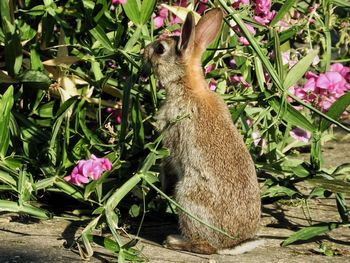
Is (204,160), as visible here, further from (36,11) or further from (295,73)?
(36,11)

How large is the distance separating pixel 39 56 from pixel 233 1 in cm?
136

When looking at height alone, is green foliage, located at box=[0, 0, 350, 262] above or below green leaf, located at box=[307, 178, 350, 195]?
above

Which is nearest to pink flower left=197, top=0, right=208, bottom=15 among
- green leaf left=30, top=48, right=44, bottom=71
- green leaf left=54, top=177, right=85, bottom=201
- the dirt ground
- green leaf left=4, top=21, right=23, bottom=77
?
green leaf left=30, top=48, right=44, bottom=71

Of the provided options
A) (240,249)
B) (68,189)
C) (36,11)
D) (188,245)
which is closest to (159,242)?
(188,245)

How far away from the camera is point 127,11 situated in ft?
17.2

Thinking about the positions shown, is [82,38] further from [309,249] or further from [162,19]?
[309,249]

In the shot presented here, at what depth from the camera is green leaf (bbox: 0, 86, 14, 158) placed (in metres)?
4.95

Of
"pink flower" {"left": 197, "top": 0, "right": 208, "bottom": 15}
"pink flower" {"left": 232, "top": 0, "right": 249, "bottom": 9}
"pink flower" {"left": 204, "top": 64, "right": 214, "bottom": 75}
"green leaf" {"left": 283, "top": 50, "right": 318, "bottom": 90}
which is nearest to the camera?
"green leaf" {"left": 283, "top": 50, "right": 318, "bottom": 90}

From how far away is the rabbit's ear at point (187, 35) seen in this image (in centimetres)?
486

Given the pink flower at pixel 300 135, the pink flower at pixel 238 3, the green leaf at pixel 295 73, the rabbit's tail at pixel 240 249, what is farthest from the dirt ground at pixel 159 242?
the pink flower at pixel 238 3

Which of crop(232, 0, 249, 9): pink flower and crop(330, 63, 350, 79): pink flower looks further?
crop(330, 63, 350, 79): pink flower

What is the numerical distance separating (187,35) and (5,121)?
3.91ft

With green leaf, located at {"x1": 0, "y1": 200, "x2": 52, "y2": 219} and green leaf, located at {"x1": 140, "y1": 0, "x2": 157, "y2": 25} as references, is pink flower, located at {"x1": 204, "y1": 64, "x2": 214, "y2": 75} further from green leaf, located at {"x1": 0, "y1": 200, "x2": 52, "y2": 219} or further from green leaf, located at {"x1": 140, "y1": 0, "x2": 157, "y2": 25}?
green leaf, located at {"x1": 0, "y1": 200, "x2": 52, "y2": 219}

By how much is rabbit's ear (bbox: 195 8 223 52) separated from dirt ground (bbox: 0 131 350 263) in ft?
4.02
